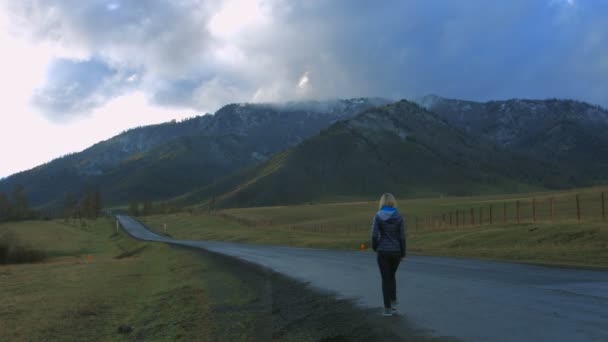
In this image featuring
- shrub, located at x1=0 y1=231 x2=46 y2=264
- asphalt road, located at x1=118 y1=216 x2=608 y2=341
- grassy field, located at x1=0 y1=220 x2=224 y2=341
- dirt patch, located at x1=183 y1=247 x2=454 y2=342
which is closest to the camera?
asphalt road, located at x1=118 y1=216 x2=608 y2=341

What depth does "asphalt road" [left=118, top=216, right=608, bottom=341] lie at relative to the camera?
34.0ft

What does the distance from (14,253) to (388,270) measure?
56.9 metres

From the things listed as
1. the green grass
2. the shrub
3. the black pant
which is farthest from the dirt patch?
the shrub

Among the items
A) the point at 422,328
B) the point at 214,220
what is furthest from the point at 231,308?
the point at 214,220

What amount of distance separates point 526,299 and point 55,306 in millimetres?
15390

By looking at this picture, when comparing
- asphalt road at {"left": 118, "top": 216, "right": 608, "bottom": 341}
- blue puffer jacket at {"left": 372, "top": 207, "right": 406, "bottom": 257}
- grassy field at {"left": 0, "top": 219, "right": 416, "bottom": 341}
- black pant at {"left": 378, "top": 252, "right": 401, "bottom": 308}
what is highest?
blue puffer jacket at {"left": 372, "top": 207, "right": 406, "bottom": 257}

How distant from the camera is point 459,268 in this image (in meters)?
22.2

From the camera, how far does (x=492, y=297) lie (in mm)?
14195

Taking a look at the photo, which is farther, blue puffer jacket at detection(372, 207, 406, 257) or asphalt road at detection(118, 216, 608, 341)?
blue puffer jacket at detection(372, 207, 406, 257)

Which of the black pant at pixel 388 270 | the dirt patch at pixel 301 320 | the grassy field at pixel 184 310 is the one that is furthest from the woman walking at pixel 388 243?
the grassy field at pixel 184 310

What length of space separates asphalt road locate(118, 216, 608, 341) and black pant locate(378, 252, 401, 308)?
0.52 metres

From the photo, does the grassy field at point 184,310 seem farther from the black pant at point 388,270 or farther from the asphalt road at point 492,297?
the asphalt road at point 492,297

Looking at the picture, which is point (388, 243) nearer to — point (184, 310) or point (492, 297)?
point (492, 297)

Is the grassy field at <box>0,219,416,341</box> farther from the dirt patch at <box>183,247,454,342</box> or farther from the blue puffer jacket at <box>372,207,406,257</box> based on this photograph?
the blue puffer jacket at <box>372,207,406,257</box>
